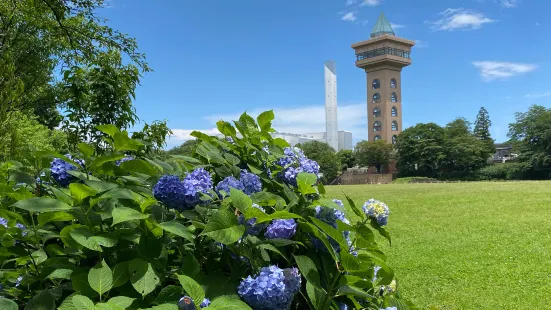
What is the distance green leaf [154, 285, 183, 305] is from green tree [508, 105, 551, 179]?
46.8 meters

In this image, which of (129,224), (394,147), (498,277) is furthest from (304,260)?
(394,147)

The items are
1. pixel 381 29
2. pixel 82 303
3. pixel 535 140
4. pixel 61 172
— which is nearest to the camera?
pixel 82 303

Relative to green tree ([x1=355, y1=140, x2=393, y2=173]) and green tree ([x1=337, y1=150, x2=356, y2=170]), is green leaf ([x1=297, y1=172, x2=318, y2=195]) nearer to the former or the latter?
green tree ([x1=355, y1=140, x2=393, y2=173])

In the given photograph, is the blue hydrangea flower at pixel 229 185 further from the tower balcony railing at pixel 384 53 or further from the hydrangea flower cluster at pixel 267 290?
the tower balcony railing at pixel 384 53

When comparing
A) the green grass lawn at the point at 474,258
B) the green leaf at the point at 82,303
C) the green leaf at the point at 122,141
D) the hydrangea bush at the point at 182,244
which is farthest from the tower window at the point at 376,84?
the green leaf at the point at 82,303

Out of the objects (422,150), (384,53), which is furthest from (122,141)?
(384,53)

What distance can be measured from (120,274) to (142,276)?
53mm

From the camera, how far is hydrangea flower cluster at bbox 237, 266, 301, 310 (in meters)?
0.82

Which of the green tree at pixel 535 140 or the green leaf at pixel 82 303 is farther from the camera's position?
the green tree at pixel 535 140

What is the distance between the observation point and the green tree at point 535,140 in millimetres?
41375

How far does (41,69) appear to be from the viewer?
8.95m

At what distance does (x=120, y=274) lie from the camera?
83 centimetres

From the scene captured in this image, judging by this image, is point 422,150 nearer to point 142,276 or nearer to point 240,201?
point 240,201

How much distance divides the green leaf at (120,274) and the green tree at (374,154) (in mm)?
59258
